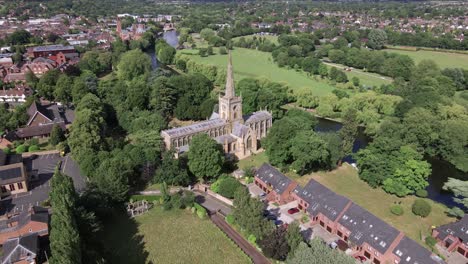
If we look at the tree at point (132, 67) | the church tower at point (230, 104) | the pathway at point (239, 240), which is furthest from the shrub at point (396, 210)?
the tree at point (132, 67)

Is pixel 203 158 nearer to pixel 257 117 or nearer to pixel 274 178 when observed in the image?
pixel 274 178

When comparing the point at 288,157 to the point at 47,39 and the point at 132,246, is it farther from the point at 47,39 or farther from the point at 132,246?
the point at 47,39

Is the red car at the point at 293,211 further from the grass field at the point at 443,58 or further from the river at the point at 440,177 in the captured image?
the grass field at the point at 443,58

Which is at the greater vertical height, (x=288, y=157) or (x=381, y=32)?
(x=381, y=32)

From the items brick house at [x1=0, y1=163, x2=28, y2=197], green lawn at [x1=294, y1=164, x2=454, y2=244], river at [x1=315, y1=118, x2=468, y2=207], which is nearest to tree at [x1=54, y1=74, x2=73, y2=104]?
brick house at [x1=0, y1=163, x2=28, y2=197]

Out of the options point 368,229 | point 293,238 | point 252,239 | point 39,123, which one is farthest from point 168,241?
point 39,123

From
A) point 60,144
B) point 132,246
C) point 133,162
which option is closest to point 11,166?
point 60,144
